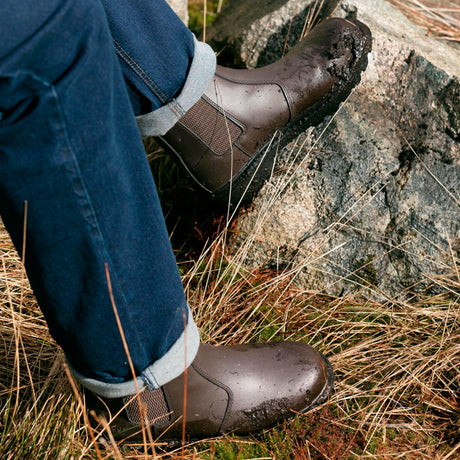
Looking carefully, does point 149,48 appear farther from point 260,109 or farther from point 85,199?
point 85,199

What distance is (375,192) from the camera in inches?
74.5

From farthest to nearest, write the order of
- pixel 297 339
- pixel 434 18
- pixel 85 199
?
pixel 434 18, pixel 297 339, pixel 85 199

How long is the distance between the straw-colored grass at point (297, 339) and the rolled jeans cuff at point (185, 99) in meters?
0.54

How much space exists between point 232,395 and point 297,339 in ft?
1.39

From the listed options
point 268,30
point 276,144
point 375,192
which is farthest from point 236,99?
point 268,30

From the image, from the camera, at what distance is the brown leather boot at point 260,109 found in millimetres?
1700

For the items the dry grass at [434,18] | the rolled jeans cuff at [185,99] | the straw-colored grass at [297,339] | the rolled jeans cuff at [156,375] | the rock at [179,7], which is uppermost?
the dry grass at [434,18]

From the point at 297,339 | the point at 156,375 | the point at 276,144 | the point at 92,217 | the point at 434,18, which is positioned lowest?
the point at 297,339

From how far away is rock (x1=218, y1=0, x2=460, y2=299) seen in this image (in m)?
1.87


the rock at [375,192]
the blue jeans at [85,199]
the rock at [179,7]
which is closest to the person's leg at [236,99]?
the rock at [375,192]

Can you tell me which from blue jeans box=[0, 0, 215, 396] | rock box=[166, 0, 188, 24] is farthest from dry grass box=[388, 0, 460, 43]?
blue jeans box=[0, 0, 215, 396]

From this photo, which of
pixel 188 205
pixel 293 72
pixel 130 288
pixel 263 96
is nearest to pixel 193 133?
pixel 263 96

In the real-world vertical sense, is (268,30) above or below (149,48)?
below

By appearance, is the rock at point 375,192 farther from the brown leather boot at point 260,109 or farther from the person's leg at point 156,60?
the person's leg at point 156,60
